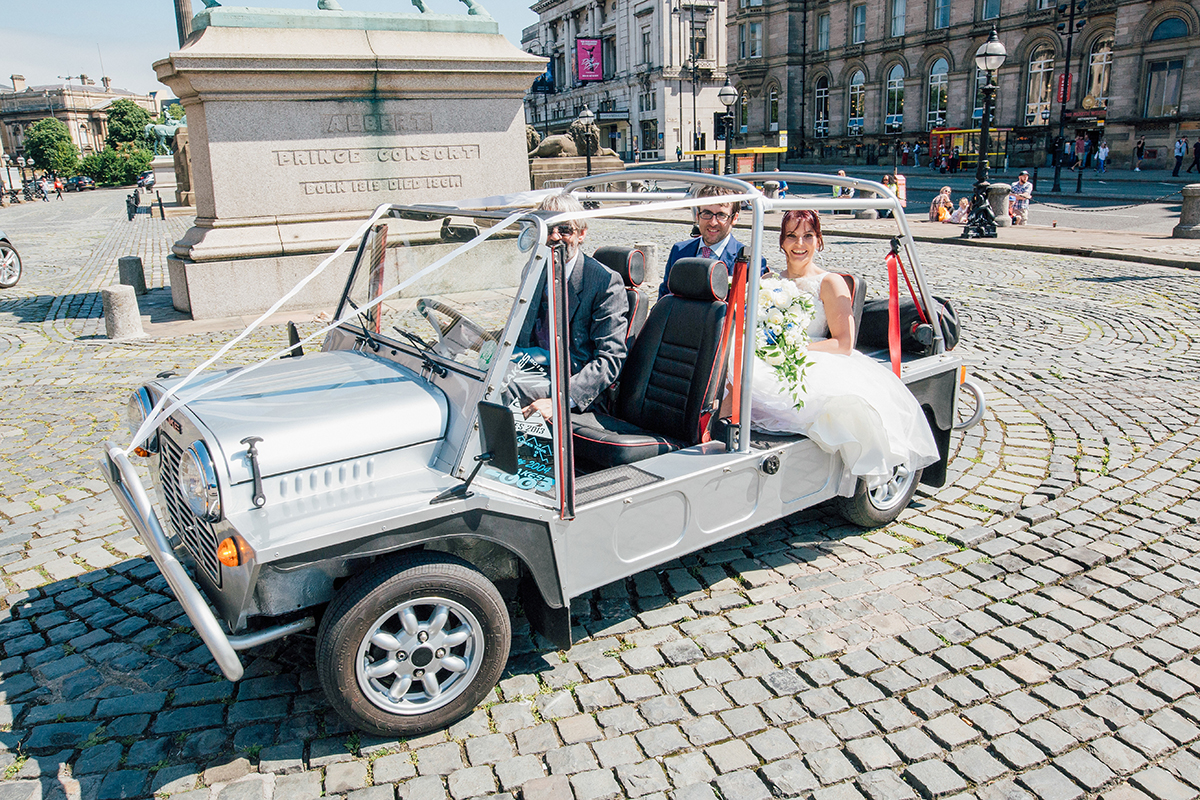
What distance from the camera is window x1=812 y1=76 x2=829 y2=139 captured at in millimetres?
64688

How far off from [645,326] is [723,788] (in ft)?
7.67

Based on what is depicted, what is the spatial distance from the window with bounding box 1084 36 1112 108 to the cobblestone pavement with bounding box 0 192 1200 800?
4734cm

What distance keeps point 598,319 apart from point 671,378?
0.48 metres

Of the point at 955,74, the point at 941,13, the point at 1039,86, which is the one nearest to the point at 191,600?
the point at 1039,86

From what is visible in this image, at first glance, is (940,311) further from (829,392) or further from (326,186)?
(326,186)

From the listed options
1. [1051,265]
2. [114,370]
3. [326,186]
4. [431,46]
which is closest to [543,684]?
[114,370]

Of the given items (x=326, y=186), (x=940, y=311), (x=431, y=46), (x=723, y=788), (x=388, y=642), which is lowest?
(x=723, y=788)

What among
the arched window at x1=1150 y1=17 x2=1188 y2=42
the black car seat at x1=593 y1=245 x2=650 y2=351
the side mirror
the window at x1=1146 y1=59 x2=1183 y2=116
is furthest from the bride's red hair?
the arched window at x1=1150 y1=17 x2=1188 y2=42

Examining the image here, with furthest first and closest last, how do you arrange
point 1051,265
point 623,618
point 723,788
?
point 1051,265 < point 623,618 < point 723,788

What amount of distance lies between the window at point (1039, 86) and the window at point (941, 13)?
7557 mm

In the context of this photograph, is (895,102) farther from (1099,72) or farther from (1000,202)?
(1000,202)

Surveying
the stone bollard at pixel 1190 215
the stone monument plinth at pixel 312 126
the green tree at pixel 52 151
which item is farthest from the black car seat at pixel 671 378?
the green tree at pixel 52 151

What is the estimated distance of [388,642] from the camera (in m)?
3.12

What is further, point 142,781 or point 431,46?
point 431,46
